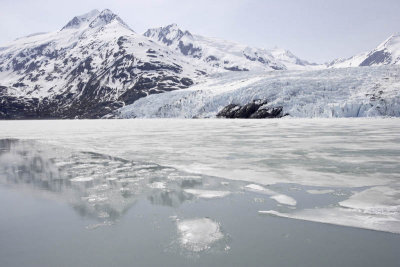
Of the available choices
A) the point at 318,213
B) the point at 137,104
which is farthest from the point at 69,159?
the point at 137,104

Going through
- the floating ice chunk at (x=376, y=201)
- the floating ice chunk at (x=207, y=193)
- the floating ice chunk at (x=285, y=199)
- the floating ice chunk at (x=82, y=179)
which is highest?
the floating ice chunk at (x=376, y=201)

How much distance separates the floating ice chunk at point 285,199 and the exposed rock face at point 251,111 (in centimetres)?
6338

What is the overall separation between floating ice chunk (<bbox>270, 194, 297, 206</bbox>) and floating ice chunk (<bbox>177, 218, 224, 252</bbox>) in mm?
1880

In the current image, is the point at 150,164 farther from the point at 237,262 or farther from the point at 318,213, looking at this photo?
the point at 237,262

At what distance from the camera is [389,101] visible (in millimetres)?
56594

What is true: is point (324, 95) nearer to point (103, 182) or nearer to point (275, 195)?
point (275, 195)

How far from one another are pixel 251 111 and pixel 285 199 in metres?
72.9

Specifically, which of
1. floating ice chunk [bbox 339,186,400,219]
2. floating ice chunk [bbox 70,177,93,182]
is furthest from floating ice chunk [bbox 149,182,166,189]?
floating ice chunk [bbox 339,186,400,219]

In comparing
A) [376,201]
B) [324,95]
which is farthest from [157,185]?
[324,95]

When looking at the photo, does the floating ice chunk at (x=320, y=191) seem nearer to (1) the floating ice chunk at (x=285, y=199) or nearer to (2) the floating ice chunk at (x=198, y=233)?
(1) the floating ice chunk at (x=285, y=199)

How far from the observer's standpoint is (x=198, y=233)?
4867 mm

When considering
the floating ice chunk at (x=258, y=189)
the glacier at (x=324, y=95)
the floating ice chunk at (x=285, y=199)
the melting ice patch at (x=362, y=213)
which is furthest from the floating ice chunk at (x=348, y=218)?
the glacier at (x=324, y=95)

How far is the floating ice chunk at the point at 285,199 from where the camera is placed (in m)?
6.39

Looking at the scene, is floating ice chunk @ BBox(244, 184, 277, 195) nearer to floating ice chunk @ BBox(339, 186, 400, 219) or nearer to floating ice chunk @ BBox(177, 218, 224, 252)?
floating ice chunk @ BBox(339, 186, 400, 219)
